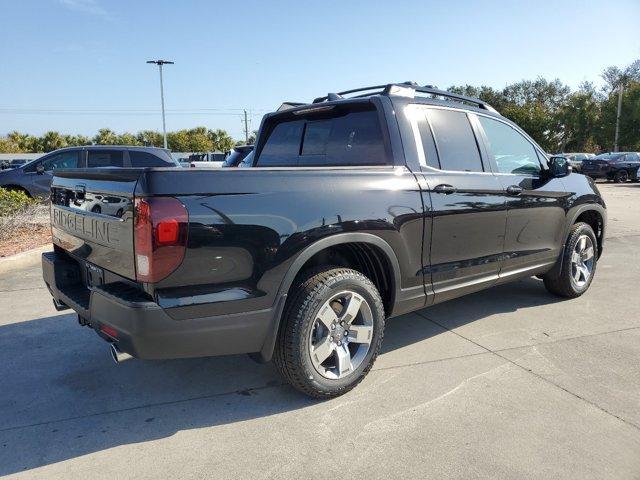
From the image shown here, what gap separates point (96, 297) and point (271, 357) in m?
1.03

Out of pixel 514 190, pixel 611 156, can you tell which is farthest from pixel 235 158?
pixel 611 156

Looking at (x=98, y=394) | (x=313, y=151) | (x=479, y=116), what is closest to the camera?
(x=98, y=394)

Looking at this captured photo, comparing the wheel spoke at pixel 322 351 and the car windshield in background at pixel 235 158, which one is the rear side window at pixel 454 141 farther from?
the car windshield in background at pixel 235 158

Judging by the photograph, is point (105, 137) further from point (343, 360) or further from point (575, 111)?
point (343, 360)

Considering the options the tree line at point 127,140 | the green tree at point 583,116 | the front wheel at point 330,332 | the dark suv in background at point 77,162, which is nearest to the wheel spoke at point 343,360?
the front wheel at point 330,332

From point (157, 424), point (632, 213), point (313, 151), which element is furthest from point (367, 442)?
point (632, 213)

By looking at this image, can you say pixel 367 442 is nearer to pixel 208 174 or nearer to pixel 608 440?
pixel 608 440

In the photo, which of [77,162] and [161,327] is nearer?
[161,327]

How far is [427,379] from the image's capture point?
3.46m

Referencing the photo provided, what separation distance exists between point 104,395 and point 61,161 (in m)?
9.73

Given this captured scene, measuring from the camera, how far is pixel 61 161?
11.5 meters

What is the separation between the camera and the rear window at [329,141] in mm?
3648

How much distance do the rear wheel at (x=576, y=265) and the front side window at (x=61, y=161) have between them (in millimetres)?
10043

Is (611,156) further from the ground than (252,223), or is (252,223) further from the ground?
(611,156)
